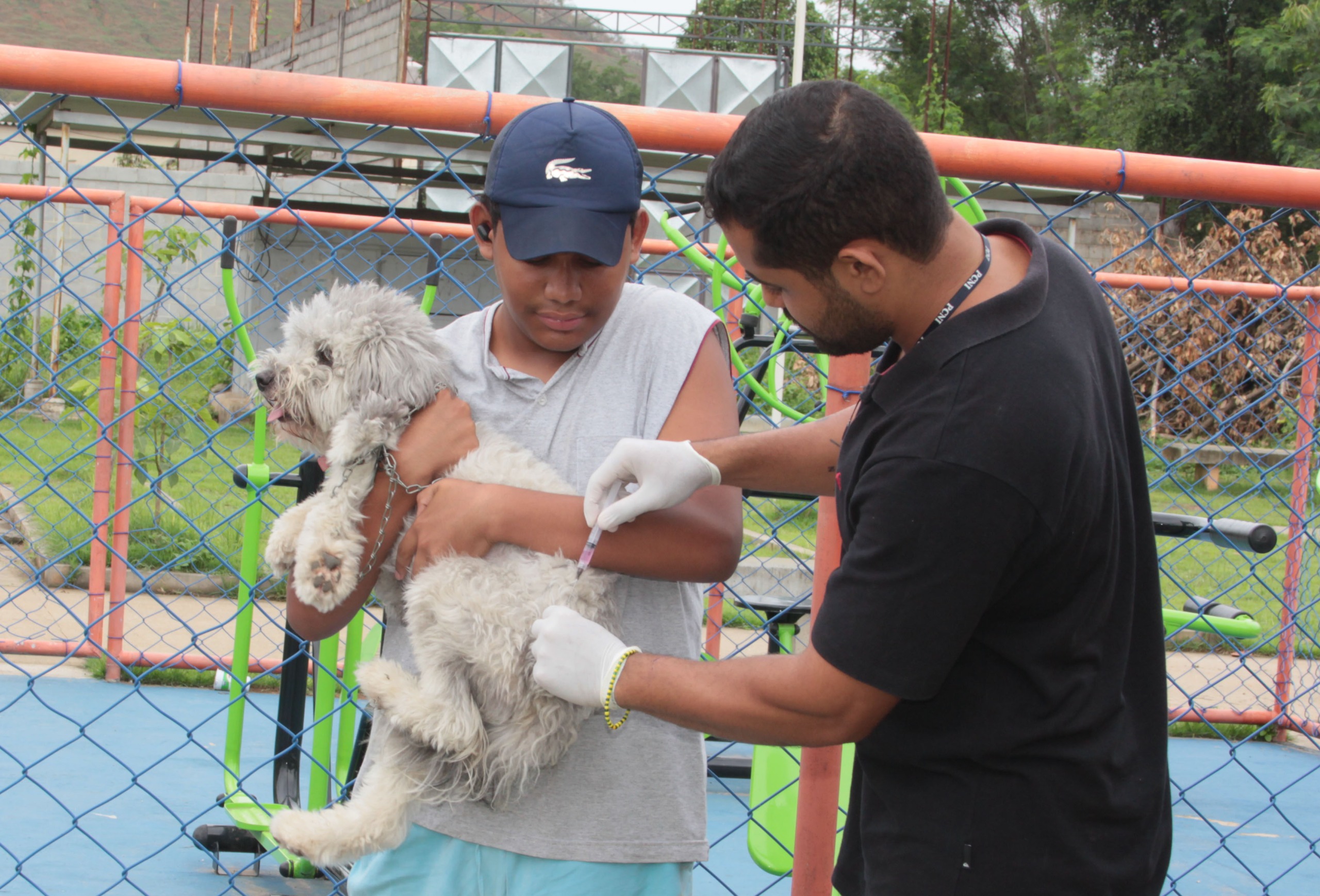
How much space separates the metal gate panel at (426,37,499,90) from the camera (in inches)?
714

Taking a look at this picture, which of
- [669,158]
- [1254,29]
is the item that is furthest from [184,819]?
[1254,29]

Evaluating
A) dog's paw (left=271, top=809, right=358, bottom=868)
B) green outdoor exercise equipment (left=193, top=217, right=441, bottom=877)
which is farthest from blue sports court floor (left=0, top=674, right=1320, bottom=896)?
dog's paw (left=271, top=809, right=358, bottom=868)

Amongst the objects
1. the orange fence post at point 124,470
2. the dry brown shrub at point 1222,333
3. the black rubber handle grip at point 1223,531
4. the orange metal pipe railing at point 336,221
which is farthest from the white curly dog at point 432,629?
the dry brown shrub at point 1222,333

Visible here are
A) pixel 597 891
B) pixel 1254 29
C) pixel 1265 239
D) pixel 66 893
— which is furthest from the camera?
pixel 1254 29

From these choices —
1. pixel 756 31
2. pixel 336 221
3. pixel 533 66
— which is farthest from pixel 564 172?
pixel 756 31

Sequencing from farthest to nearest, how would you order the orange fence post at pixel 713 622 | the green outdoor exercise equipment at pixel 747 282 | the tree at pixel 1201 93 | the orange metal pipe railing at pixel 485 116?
the tree at pixel 1201 93
the orange fence post at pixel 713 622
the green outdoor exercise equipment at pixel 747 282
the orange metal pipe railing at pixel 485 116

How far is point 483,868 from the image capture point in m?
1.69

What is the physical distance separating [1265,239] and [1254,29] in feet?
31.7

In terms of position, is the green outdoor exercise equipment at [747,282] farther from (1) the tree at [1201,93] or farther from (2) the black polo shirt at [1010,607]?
(1) the tree at [1201,93]

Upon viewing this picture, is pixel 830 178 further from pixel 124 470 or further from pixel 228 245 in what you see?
pixel 124 470

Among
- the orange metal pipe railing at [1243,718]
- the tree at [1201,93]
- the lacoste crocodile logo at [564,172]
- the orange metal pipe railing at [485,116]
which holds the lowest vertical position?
the orange metal pipe railing at [1243,718]

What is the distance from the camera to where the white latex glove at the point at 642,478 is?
5.24ft

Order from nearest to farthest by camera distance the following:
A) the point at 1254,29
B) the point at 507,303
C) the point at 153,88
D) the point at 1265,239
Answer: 1. the point at 507,303
2. the point at 153,88
3. the point at 1265,239
4. the point at 1254,29

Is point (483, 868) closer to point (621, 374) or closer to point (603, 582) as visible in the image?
point (603, 582)
